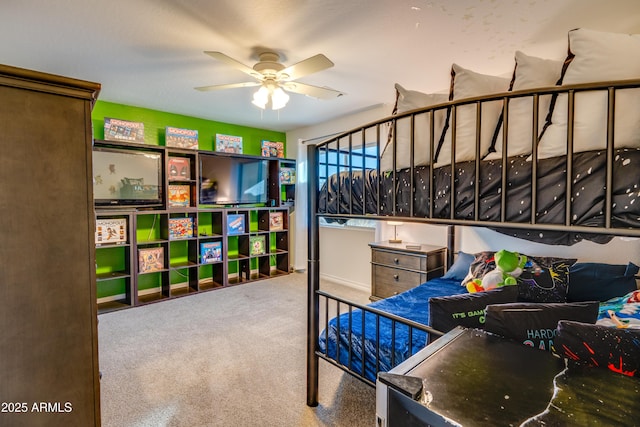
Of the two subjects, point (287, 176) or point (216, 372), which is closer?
A: point (216, 372)

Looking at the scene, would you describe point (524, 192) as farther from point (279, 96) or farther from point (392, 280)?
point (392, 280)

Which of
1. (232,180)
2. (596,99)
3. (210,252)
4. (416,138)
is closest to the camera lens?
(596,99)

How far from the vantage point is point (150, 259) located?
12.1 ft

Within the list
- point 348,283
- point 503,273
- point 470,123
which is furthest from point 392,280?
point 470,123

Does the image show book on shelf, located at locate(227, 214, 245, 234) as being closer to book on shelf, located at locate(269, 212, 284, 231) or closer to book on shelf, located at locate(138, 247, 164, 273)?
book on shelf, located at locate(269, 212, 284, 231)

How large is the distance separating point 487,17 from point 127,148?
3.65 metres

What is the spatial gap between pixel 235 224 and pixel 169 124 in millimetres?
1565

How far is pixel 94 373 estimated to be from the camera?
116cm

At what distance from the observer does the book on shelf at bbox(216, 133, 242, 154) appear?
4297 mm

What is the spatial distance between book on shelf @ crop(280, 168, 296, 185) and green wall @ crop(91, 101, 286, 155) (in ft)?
1.70

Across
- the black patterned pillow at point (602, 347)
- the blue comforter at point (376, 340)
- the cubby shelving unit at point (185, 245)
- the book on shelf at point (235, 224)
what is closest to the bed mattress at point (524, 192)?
the black patterned pillow at point (602, 347)

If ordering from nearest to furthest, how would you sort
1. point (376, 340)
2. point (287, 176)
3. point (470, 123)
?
point (470, 123), point (376, 340), point (287, 176)

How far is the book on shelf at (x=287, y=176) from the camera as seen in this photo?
16.1 feet

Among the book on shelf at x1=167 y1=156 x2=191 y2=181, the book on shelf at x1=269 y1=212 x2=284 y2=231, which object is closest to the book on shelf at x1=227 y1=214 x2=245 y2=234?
the book on shelf at x1=269 y1=212 x2=284 y2=231
